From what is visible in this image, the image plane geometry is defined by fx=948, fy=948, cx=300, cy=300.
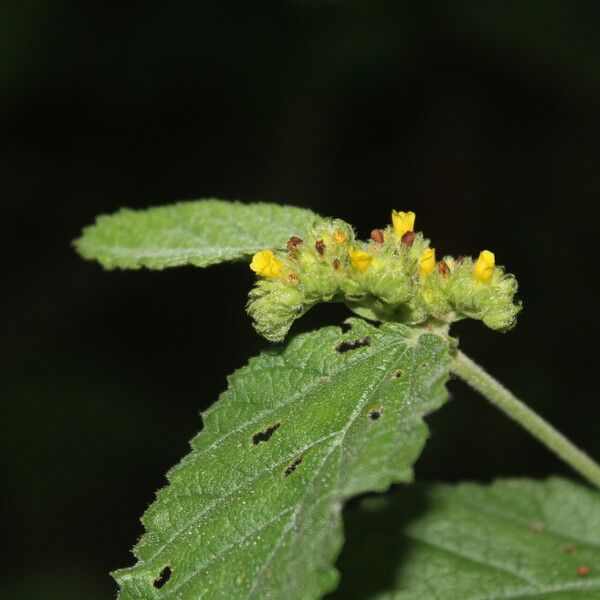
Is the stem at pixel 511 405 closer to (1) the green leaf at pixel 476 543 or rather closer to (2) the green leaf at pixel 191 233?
(1) the green leaf at pixel 476 543

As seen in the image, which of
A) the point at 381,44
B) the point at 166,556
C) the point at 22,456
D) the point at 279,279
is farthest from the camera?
the point at 381,44

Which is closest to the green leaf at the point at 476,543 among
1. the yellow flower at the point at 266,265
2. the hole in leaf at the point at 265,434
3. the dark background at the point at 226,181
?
the hole in leaf at the point at 265,434

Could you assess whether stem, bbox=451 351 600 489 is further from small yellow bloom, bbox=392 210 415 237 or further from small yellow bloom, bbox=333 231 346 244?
small yellow bloom, bbox=333 231 346 244

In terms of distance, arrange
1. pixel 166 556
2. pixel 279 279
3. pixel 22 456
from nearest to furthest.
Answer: pixel 166 556 → pixel 279 279 → pixel 22 456

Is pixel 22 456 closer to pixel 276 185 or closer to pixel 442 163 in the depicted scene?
pixel 276 185

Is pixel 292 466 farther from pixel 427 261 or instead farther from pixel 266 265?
pixel 427 261

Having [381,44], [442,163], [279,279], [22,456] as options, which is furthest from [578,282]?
[279,279]

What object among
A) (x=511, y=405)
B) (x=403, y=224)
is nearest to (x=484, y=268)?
(x=403, y=224)

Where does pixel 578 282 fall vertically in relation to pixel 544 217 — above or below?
below
